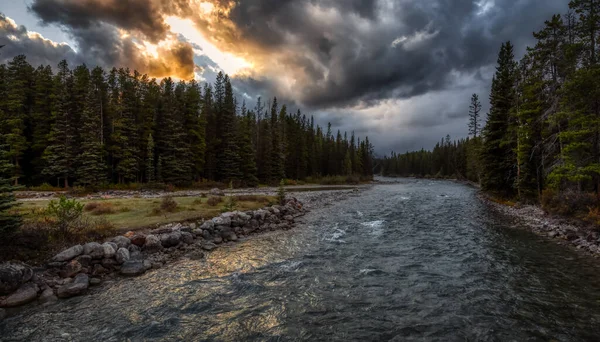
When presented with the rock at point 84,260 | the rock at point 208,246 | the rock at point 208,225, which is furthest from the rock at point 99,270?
the rock at point 208,225

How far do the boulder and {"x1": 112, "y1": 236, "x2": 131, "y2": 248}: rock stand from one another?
115 cm

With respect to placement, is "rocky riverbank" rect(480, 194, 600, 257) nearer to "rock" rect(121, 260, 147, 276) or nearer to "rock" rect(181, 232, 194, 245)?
"rock" rect(181, 232, 194, 245)

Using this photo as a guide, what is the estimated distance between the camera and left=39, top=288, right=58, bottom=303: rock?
7.34 m

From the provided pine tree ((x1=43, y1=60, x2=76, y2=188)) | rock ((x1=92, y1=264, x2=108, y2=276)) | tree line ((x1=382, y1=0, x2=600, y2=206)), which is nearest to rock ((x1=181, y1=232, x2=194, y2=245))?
rock ((x1=92, y1=264, x2=108, y2=276))

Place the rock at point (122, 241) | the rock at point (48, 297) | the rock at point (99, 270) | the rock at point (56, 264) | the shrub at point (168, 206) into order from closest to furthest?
the rock at point (48, 297), the rock at point (56, 264), the rock at point (99, 270), the rock at point (122, 241), the shrub at point (168, 206)

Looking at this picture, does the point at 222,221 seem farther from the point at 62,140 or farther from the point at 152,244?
the point at 62,140

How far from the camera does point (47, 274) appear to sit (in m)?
8.27

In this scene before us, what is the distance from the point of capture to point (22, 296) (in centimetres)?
717

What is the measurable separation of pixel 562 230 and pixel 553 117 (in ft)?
25.2

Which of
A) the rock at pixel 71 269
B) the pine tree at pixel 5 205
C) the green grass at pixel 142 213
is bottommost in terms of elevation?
the rock at pixel 71 269

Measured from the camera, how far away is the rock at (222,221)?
1502 cm

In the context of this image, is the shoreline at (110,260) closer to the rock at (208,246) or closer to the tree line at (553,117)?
the rock at (208,246)

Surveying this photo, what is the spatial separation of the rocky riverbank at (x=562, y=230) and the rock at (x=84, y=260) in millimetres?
19214

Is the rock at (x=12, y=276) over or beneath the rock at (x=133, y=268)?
over
